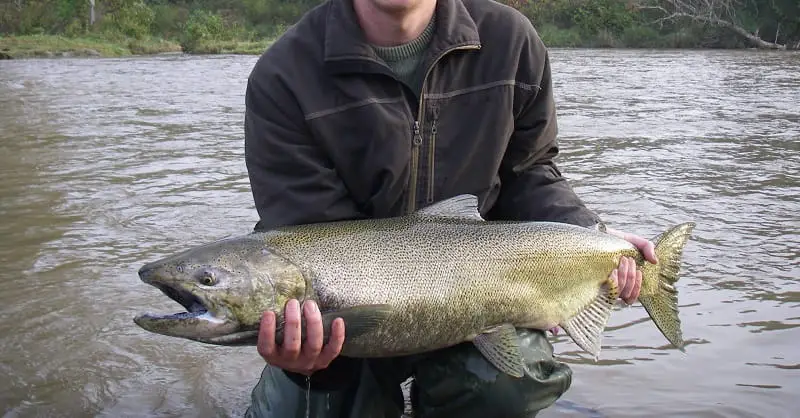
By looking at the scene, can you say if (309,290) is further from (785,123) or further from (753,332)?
(785,123)

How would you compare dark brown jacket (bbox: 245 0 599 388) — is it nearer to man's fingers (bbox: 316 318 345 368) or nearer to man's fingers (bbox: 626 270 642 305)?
man's fingers (bbox: 626 270 642 305)

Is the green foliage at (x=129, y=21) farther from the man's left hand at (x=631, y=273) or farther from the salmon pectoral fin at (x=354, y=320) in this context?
the salmon pectoral fin at (x=354, y=320)

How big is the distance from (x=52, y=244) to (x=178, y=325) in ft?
11.6

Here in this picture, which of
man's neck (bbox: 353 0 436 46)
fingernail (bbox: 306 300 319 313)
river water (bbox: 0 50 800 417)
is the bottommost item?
river water (bbox: 0 50 800 417)

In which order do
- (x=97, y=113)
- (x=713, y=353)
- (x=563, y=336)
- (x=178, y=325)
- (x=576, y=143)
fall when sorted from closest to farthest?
(x=178, y=325) < (x=713, y=353) < (x=563, y=336) < (x=576, y=143) < (x=97, y=113)

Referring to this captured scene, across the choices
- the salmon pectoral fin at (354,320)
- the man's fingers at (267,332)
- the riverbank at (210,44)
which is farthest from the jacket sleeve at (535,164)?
the riverbank at (210,44)

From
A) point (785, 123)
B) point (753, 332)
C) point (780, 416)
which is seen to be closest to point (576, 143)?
point (785, 123)

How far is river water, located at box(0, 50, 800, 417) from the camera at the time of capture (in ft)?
10.6

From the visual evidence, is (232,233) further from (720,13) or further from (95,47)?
(720,13)

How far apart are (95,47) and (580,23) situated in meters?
25.3

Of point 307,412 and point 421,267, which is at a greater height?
point 421,267

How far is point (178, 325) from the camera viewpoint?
2.09m

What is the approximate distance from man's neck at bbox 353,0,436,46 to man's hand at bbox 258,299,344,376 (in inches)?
40.1

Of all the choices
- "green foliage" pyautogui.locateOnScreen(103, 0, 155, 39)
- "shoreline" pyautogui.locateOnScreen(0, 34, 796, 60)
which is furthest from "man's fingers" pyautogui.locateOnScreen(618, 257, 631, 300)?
"green foliage" pyautogui.locateOnScreen(103, 0, 155, 39)
